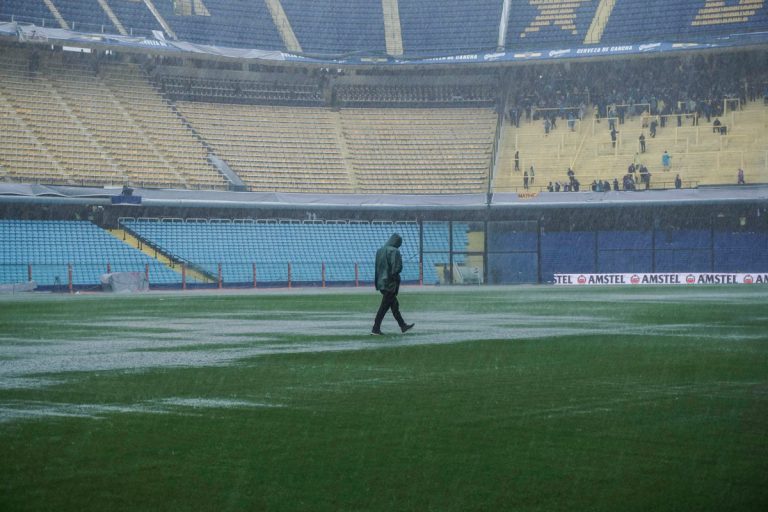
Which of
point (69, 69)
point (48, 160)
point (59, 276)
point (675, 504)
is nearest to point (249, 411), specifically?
point (675, 504)

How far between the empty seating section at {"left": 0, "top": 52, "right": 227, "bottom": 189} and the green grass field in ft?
115

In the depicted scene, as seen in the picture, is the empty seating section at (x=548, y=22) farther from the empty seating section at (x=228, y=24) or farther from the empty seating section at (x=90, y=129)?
the empty seating section at (x=90, y=129)

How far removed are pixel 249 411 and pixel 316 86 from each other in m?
56.5

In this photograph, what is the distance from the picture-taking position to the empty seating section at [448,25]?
64.8 meters

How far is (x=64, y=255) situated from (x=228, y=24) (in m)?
20.3

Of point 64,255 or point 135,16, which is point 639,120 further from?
point 64,255

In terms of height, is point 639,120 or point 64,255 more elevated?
point 639,120

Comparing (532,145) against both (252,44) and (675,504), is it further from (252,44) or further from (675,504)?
(675,504)

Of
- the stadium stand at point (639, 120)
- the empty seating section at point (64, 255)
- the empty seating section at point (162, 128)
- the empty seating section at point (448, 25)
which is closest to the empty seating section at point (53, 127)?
the empty seating section at point (64, 255)

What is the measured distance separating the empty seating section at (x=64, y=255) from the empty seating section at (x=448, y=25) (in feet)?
74.6

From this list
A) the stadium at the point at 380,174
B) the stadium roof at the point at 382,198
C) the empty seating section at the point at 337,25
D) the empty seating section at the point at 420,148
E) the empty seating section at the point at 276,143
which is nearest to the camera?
the stadium at the point at 380,174

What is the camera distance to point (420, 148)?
6231 cm

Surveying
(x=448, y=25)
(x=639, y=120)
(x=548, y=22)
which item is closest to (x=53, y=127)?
(x=448, y=25)

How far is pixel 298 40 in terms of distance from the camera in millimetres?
64750
